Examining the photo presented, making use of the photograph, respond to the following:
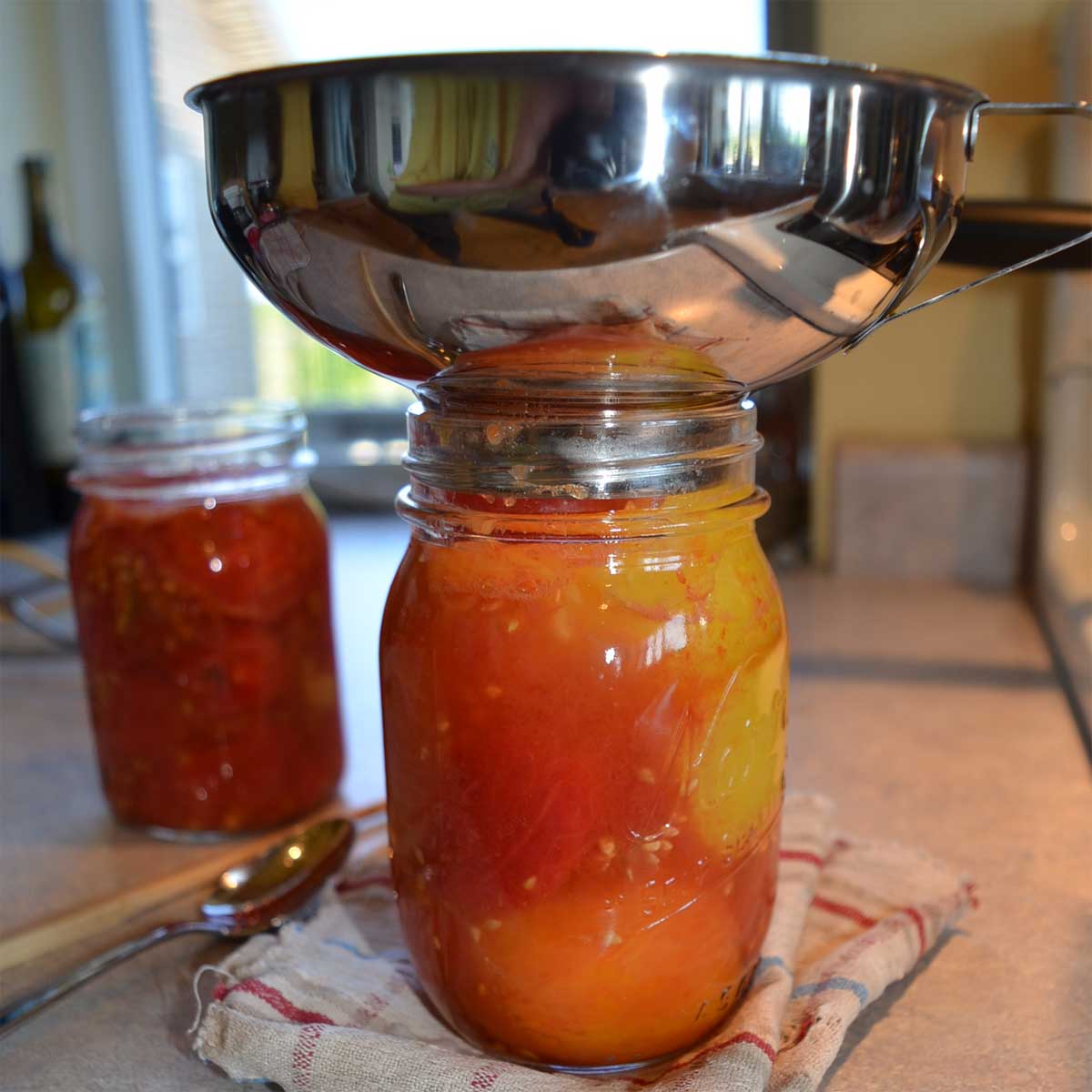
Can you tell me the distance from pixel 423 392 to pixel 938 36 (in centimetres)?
87

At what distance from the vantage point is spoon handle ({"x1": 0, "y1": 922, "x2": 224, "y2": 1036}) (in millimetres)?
468

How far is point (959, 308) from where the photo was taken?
112 cm

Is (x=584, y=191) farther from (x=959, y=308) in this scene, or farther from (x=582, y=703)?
(x=959, y=308)

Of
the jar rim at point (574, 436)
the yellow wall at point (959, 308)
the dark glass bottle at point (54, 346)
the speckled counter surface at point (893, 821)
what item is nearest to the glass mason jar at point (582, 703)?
the jar rim at point (574, 436)

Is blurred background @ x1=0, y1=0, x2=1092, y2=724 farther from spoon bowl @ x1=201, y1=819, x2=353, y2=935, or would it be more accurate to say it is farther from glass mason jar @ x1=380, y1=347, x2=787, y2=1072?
spoon bowl @ x1=201, y1=819, x2=353, y2=935

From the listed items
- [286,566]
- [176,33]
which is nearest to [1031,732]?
[286,566]

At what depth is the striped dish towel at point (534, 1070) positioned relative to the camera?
1.36 ft

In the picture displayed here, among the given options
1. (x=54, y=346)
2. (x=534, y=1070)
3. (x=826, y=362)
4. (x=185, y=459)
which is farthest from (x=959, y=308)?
(x=54, y=346)

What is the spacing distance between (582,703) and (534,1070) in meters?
0.15

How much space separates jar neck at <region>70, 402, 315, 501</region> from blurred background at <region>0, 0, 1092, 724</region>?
0.39 metres

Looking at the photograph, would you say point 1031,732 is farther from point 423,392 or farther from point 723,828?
point 423,392

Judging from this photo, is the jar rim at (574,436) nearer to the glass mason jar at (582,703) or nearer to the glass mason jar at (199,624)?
the glass mason jar at (582,703)

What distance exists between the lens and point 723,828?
0.43 meters

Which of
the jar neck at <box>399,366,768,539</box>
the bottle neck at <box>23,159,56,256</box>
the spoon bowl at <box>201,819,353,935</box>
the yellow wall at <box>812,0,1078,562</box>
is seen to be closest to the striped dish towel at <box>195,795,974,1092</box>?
the spoon bowl at <box>201,819,353,935</box>
